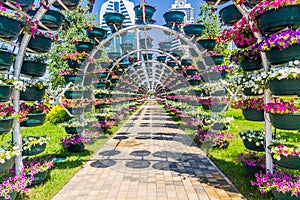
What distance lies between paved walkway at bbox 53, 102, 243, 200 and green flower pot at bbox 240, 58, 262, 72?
1.69m

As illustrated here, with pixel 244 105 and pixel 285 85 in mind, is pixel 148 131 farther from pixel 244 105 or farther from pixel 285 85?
pixel 285 85

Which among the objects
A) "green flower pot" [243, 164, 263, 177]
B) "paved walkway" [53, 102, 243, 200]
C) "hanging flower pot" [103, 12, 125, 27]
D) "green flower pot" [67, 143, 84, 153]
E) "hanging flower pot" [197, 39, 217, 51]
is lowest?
"paved walkway" [53, 102, 243, 200]

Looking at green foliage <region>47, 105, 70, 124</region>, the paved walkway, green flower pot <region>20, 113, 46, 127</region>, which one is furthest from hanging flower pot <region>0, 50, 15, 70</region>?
green foliage <region>47, 105, 70, 124</region>

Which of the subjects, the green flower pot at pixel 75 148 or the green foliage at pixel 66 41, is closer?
the green flower pot at pixel 75 148

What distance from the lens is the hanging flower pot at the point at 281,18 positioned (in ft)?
8.39

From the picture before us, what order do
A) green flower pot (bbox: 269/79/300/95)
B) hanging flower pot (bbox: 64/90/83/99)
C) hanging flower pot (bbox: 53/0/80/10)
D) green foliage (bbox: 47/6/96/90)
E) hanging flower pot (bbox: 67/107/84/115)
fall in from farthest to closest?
green foliage (bbox: 47/6/96/90), hanging flower pot (bbox: 67/107/84/115), hanging flower pot (bbox: 64/90/83/99), hanging flower pot (bbox: 53/0/80/10), green flower pot (bbox: 269/79/300/95)

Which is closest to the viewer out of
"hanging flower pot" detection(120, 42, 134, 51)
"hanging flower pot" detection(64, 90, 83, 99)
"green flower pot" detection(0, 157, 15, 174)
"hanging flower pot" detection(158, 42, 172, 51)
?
"green flower pot" detection(0, 157, 15, 174)

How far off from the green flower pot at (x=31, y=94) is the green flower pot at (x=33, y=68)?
8.7 inches

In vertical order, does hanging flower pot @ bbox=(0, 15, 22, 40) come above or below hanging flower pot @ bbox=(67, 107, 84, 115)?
above

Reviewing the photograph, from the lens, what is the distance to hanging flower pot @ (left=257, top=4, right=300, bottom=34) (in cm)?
256

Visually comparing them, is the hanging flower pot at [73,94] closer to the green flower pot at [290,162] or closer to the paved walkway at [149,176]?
the paved walkway at [149,176]

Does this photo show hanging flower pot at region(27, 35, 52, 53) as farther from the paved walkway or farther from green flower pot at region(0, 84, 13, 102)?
the paved walkway

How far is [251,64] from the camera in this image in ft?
10.7

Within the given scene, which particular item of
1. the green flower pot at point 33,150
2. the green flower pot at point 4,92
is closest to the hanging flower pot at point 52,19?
the green flower pot at point 4,92
